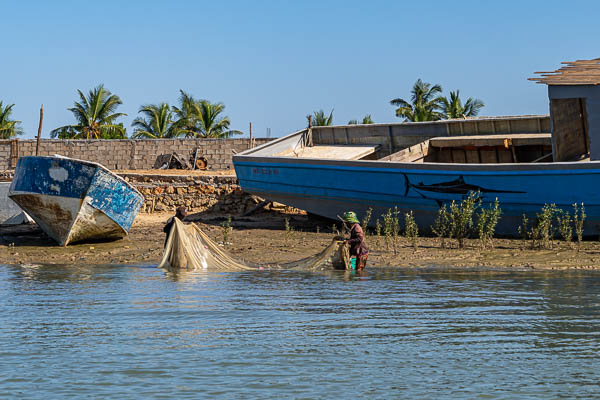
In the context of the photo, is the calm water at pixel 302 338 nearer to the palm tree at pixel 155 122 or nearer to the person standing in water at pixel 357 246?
the person standing in water at pixel 357 246

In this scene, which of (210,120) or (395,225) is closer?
(395,225)

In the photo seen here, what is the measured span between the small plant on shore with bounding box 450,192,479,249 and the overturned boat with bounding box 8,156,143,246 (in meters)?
6.96

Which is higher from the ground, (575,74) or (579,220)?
(575,74)

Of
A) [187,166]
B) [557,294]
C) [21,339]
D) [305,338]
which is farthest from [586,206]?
[187,166]

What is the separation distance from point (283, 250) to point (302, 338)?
26.2 ft

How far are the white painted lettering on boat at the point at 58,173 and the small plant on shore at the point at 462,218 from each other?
796 centimetres

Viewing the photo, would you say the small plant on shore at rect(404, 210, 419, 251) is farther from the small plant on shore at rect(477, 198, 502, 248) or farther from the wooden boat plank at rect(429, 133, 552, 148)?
the wooden boat plank at rect(429, 133, 552, 148)

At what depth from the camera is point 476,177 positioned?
16.1 meters

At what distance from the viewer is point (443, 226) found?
A: 50.8ft

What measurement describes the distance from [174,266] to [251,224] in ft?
20.1

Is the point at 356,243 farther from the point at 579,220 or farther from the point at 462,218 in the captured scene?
the point at 579,220

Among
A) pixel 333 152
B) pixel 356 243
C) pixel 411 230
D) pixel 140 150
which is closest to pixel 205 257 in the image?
pixel 356 243

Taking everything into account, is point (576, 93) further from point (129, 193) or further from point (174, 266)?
point (129, 193)

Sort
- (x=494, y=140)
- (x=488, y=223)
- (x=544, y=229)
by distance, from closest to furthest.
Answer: (x=544, y=229) < (x=488, y=223) < (x=494, y=140)
